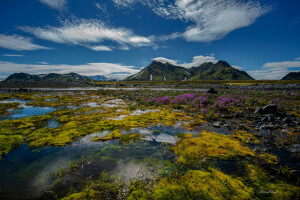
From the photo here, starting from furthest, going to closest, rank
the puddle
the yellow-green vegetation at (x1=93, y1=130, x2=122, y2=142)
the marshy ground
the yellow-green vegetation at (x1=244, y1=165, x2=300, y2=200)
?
the yellow-green vegetation at (x1=93, y1=130, x2=122, y2=142) → the puddle → the marshy ground → the yellow-green vegetation at (x1=244, y1=165, x2=300, y2=200)

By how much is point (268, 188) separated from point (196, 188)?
3.13 meters

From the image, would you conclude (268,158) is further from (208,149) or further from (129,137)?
(129,137)

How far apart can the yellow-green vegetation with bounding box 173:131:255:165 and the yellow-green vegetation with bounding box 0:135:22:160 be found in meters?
11.8

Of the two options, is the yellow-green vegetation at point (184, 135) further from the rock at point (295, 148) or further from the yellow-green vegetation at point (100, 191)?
the yellow-green vegetation at point (100, 191)

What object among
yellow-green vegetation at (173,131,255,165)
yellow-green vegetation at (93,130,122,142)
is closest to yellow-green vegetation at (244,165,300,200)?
yellow-green vegetation at (173,131,255,165)

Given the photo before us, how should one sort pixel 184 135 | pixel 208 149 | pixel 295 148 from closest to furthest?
pixel 295 148
pixel 208 149
pixel 184 135

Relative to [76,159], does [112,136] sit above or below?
above

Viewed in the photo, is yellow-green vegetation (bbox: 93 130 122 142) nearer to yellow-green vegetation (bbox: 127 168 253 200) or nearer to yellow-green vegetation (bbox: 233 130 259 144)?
yellow-green vegetation (bbox: 127 168 253 200)

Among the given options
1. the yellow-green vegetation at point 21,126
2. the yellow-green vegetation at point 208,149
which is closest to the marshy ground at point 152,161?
the yellow-green vegetation at point 208,149

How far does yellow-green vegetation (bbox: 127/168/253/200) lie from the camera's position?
17.5 ft

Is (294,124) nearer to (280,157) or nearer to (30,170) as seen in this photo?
(280,157)

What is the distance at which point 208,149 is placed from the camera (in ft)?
29.0

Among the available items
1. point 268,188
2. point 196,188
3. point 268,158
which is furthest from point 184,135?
point 268,188

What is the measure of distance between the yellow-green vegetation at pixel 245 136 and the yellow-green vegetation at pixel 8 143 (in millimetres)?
17076
